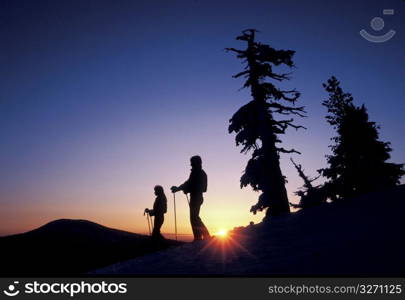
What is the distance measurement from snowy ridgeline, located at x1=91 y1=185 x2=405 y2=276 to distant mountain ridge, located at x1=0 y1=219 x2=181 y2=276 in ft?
15.0

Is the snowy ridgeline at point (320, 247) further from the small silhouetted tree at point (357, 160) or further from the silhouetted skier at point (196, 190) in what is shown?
the small silhouetted tree at point (357, 160)

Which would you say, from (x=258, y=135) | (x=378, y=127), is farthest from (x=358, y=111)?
(x=258, y=135)

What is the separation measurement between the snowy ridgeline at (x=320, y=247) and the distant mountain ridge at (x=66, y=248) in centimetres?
458

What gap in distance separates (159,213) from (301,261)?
7.39m

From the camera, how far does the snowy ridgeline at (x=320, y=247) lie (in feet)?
12.2

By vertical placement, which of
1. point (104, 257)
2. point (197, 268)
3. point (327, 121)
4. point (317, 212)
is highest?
point (327, 121)

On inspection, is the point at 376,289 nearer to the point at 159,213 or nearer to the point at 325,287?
the point at 325,287

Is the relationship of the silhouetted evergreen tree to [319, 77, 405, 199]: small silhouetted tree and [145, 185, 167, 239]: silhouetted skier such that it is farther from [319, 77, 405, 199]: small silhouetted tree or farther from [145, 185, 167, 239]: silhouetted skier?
[145, 185, 167, 239]: silhouetted skier

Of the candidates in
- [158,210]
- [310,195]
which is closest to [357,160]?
[310,195]

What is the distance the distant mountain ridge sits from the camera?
9.12 meters

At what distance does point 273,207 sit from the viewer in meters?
14.8

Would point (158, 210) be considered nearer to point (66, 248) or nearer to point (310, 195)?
point (66, 248)

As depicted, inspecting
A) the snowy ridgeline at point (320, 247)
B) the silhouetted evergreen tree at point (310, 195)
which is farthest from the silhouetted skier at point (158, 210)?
the silhouetted evergreen tree at point (310, 195)

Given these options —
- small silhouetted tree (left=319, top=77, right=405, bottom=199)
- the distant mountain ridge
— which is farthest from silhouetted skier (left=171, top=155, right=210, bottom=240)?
small silhouetted tree (left=319, top=77, right=405, bottom=199)
